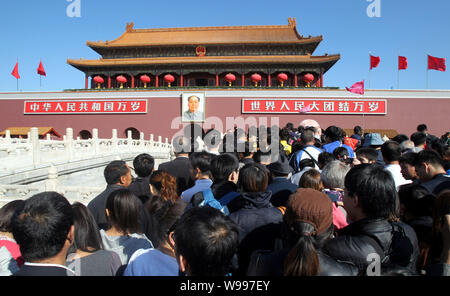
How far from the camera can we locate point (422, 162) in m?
2.71

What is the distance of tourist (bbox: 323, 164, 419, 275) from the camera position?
154 centimetres

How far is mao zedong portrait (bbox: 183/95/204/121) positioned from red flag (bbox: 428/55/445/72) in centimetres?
1276

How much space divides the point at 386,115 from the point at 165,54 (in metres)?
15.2

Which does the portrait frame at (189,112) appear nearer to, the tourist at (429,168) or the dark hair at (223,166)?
the dark hair at (223,166)

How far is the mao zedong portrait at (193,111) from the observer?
18.5 metres

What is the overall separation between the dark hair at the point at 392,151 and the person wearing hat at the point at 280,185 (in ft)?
3.61

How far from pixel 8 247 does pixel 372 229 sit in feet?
7.45

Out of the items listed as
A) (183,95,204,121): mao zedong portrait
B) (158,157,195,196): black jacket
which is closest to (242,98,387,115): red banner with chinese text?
(183,95,204,121): mao zedong portrait

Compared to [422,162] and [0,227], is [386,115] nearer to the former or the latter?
[422,162]

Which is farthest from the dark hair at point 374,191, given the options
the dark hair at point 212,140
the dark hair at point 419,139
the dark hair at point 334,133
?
the dark hair at point 419,139

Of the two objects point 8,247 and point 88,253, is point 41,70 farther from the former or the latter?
point 88,253

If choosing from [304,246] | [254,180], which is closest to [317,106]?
[254,180]

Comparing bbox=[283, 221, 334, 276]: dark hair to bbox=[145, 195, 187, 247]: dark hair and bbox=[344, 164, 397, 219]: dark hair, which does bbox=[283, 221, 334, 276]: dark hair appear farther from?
bbox=[145, 195, 187, 247]: dark hair
